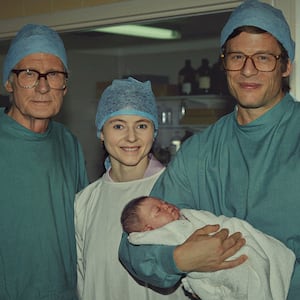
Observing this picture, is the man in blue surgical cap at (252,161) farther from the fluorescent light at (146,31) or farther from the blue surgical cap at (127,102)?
the fluorescent light at (146,31)

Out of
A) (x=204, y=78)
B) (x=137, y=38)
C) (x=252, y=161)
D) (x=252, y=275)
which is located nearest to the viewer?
(x=252, y=275)

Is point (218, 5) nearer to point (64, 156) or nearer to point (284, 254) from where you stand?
point (64, 156)

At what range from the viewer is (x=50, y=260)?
7.57ft

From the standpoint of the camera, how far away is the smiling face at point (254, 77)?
176 cm

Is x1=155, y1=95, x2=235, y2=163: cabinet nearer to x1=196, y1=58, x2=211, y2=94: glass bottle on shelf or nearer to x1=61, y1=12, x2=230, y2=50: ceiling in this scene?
x1=196, y1=58, x2=211, y2=94: glass bottle on shelf

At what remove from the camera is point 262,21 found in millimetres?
1771

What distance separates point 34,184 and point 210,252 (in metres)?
0.92

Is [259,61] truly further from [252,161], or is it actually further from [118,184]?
[118,184]

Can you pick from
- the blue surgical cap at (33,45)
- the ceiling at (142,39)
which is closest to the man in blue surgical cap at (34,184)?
the blue surgical cap at (33,45)

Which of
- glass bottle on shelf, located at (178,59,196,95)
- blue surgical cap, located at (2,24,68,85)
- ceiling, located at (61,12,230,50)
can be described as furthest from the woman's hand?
glass bottle on shelf, located at (178,59,196,95)

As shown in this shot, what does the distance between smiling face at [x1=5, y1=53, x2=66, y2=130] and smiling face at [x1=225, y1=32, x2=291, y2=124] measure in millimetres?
803

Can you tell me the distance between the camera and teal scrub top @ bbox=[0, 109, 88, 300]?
2248mm

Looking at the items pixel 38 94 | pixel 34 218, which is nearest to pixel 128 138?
pixel 38 94

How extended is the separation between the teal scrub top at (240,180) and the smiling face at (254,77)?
2.6 inches
